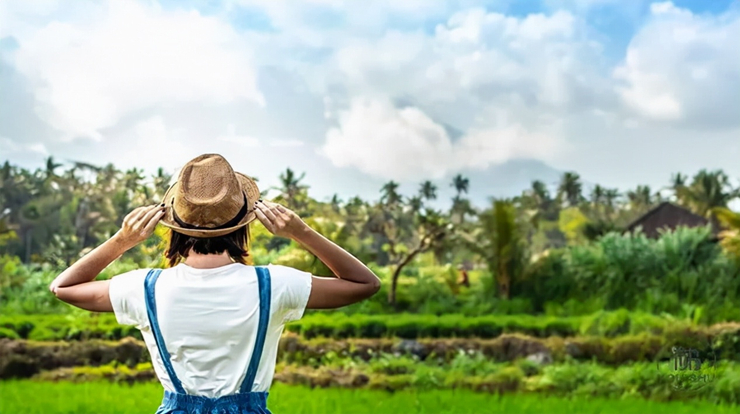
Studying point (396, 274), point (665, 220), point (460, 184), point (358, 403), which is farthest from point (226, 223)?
point (665, 220)

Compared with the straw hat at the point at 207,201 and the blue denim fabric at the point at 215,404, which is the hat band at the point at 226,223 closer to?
the straw hat at the point at 207,201

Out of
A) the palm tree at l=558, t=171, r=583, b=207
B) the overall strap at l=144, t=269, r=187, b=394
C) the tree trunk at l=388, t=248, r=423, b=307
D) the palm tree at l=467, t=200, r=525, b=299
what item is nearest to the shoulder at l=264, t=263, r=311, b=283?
the overall strap at l=144, t=269, r=187, b=394

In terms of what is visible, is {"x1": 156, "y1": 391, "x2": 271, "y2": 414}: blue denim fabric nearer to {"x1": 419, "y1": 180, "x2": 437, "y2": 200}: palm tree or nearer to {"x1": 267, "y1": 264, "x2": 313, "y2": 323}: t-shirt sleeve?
{"x1": 267, "y1": 264, "x2": 313, "y2": 323}: t-shirt sleeve

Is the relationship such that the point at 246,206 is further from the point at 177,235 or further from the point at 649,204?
the point at 649,204

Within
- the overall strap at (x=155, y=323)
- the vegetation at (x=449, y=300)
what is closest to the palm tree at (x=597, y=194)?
the vegetation at (x=449, y=300)

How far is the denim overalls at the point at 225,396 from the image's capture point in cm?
88

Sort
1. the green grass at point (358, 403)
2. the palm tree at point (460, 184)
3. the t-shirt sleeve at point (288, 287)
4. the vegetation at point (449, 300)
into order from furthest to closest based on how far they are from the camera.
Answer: the palm tree at point (460, 184) < the vegetation at point (449, 300) < the green grass at point (358, 403) < the t-shirt sleeve at point (288, 287)

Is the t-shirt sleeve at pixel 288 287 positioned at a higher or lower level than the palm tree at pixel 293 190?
lower

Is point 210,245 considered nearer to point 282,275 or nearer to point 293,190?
point 282,275

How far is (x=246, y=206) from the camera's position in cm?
A: 95

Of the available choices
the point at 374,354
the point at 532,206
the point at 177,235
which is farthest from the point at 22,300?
the point at 177,235

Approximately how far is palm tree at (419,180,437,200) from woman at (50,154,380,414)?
5.41 meters

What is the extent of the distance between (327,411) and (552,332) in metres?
1.91

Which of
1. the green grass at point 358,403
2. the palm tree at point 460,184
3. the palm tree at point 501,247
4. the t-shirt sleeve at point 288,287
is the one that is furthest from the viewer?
the palm tree at point 460,184
